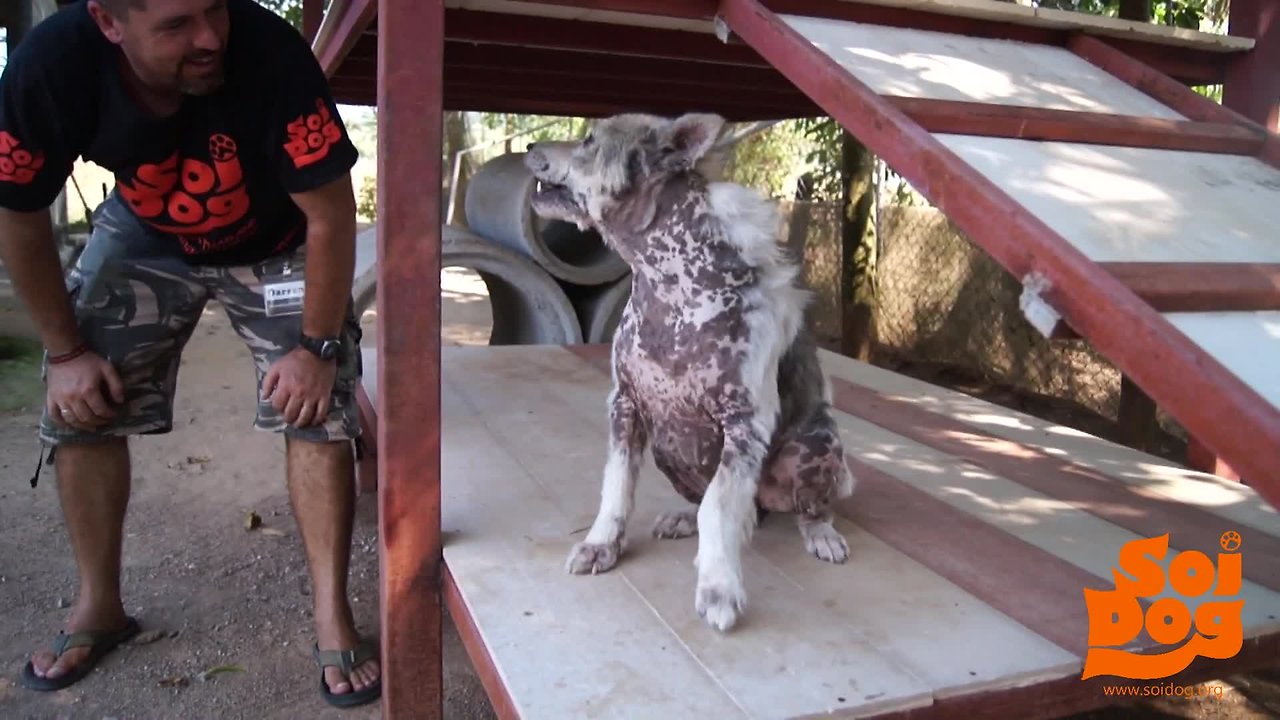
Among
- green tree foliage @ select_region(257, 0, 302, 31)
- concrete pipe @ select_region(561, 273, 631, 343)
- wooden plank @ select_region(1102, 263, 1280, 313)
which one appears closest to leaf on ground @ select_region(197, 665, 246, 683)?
wooden plank @ select_region(1102, 263, 1280, 313)

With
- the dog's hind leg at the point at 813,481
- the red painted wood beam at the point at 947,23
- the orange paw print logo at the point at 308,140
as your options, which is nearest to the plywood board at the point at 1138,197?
the red painted wood beam at the point at 947,23

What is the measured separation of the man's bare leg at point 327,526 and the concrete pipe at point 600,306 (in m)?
3.64

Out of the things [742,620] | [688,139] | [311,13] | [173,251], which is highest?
[311,13]

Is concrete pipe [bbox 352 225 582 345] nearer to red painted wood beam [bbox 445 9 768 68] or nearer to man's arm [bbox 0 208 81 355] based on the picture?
red painted wood beam [bbox 445 9 768 68]

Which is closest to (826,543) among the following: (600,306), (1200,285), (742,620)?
(742,620)

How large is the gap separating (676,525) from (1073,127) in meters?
1.49

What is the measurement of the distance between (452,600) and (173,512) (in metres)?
2.86

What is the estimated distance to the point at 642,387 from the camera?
248 cm

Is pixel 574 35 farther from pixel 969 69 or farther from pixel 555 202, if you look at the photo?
pixel 969 69

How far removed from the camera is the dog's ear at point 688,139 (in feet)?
7.77

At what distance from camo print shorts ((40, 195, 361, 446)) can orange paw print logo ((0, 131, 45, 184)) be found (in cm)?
51

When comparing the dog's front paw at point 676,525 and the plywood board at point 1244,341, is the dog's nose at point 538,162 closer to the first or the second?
→ the dog's front paw at point 676,525

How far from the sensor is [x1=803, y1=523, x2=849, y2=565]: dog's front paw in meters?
2.69

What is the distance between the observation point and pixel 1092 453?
386 centimetres
